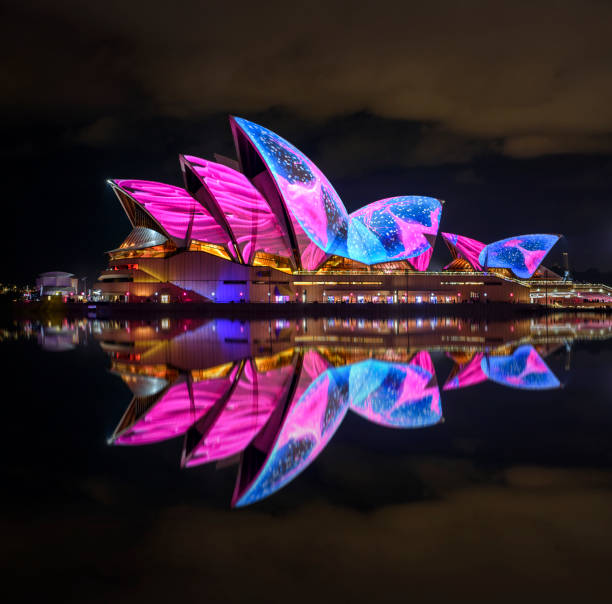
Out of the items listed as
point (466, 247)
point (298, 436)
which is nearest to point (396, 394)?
point (298, 436)

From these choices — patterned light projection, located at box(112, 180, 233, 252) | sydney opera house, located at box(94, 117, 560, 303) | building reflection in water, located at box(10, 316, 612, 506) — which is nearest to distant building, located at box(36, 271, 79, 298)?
sydney opera house, located at box(94, 117, 560, 303)

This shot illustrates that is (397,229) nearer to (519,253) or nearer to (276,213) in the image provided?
(276,213)

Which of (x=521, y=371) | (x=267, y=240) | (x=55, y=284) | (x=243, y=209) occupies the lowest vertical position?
(x=521, y=371)

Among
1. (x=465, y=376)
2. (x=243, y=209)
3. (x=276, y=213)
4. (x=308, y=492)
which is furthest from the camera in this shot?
(x=276, y=213)

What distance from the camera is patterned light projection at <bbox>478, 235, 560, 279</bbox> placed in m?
64.7

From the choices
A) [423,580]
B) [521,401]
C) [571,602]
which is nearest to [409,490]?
[423,580]

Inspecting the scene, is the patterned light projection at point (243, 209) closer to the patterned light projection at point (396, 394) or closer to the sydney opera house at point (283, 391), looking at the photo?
the sydney opera house at point (283, 391)

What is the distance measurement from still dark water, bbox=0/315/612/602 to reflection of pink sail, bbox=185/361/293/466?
31 millimetres

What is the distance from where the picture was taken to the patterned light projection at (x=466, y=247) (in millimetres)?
66438

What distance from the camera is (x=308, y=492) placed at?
382 cm

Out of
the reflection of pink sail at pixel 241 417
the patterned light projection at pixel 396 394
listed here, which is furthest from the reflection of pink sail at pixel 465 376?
the reflection of pink sail at pixel 241 417

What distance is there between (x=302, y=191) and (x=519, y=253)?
3613 centimetres

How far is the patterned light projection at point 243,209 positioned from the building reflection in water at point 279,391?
29886 millimetres

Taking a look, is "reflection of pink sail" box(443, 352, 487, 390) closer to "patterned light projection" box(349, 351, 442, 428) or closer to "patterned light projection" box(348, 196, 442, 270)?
"patterned light projection" box(349, 351, 442, 428)
